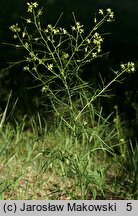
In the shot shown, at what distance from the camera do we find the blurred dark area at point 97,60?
5369mm

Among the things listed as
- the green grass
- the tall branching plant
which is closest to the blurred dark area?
the tall branching plant

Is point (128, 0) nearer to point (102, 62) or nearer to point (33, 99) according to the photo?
point (102, 62)

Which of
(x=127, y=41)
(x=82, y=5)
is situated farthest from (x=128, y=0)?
(x=127, y=41)

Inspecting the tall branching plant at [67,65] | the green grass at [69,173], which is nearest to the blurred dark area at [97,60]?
the tall branching plant at [67,65]

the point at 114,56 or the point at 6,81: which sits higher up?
the point at 114,56

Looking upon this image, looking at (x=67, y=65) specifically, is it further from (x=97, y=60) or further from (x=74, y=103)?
(x=97, y=60)

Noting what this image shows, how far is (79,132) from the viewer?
2.92 meters

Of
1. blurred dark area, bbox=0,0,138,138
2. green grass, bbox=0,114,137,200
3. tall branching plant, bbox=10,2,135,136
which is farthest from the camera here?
blurred dark area, bbox=0,0,138,138

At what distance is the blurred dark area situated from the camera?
17.6 ft

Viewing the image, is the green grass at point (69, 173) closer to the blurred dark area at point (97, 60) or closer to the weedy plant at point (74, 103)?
the weedy plant at point (74, 103)

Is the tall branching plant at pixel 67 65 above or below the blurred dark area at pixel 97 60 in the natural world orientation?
below

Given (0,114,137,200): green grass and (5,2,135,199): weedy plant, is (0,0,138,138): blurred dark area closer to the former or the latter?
(5,2,135,199): weedy plant

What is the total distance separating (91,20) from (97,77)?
10.8ft

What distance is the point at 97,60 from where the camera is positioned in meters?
6.90
